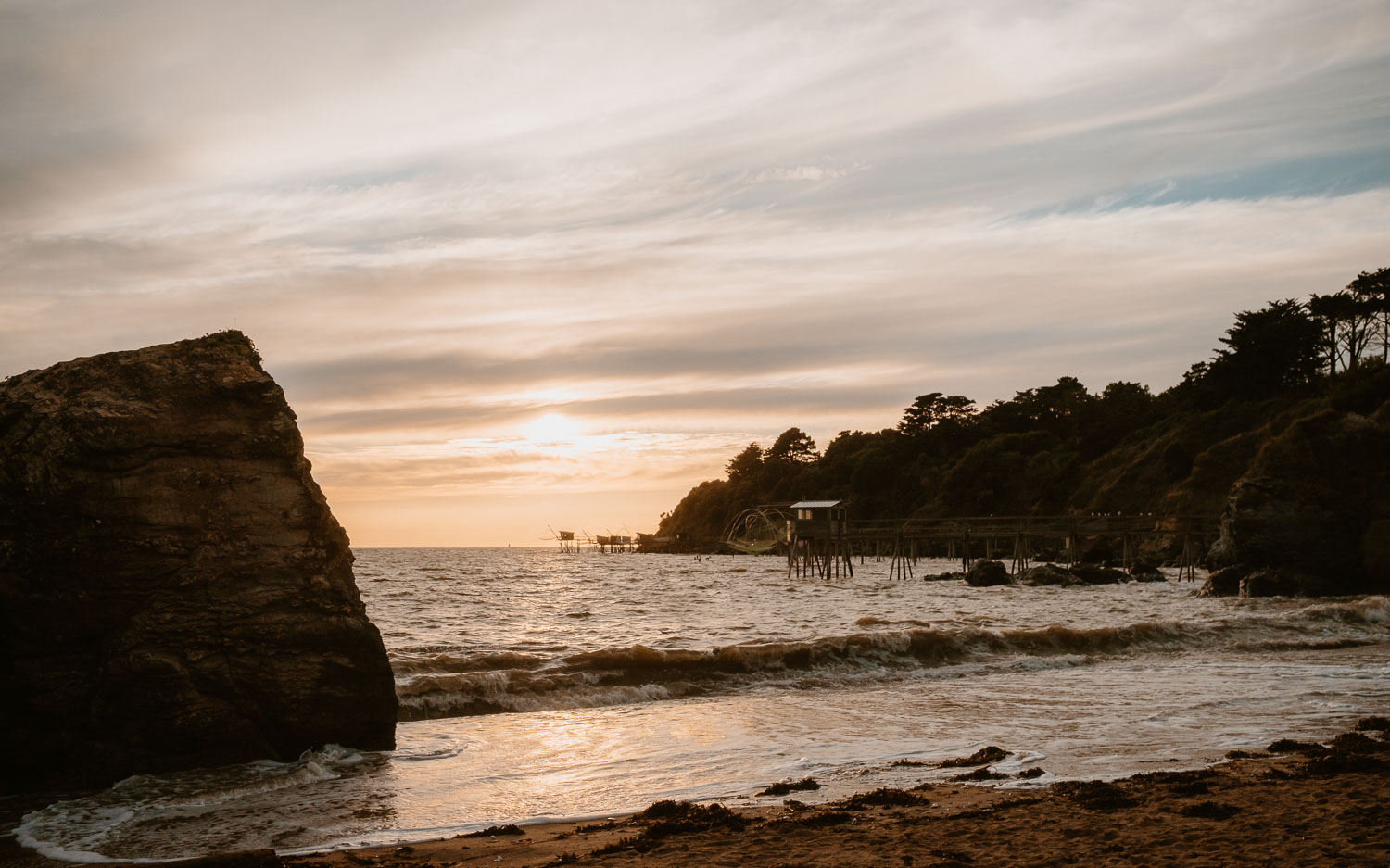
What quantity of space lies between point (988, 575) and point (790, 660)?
36.1 metres

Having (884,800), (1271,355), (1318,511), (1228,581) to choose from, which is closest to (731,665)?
(884,800)

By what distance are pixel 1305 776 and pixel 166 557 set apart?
10423 millimetres

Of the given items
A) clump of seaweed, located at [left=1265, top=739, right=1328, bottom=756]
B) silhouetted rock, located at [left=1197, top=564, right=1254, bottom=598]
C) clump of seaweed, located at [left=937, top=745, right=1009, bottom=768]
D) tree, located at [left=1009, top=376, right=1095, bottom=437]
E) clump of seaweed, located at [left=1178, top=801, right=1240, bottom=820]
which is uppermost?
tree, located at [left=1009, top=376, right=1095, bottom=437]

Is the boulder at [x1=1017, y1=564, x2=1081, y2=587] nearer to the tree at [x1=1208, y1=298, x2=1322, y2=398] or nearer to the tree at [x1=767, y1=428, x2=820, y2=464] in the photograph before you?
the tree at [x1=1208, y1=298, x2=1322, y2=398]

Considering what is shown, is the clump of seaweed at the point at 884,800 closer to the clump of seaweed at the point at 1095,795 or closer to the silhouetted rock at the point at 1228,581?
the clump of seaweed at the point at 1095,795

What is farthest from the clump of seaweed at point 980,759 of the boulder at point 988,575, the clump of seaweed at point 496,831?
the boulder at point 988,575

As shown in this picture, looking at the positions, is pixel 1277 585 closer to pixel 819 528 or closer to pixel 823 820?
pixel 823 820

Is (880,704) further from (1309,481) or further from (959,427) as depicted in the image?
(959,427)

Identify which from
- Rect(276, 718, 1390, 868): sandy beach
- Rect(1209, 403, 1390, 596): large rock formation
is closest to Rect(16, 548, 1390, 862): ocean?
Rect(276, 718, 1390, 868): sandy beach

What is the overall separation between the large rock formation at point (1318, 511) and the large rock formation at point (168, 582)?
33076mm

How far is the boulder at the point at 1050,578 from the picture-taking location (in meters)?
47.4

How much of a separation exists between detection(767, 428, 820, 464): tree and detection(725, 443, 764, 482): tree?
2225 mm

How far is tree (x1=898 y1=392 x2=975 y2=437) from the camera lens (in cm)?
13975

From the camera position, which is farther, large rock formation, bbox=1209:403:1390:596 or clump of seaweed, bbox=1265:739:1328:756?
large rock formation, bbox=1209:403:1390:596
